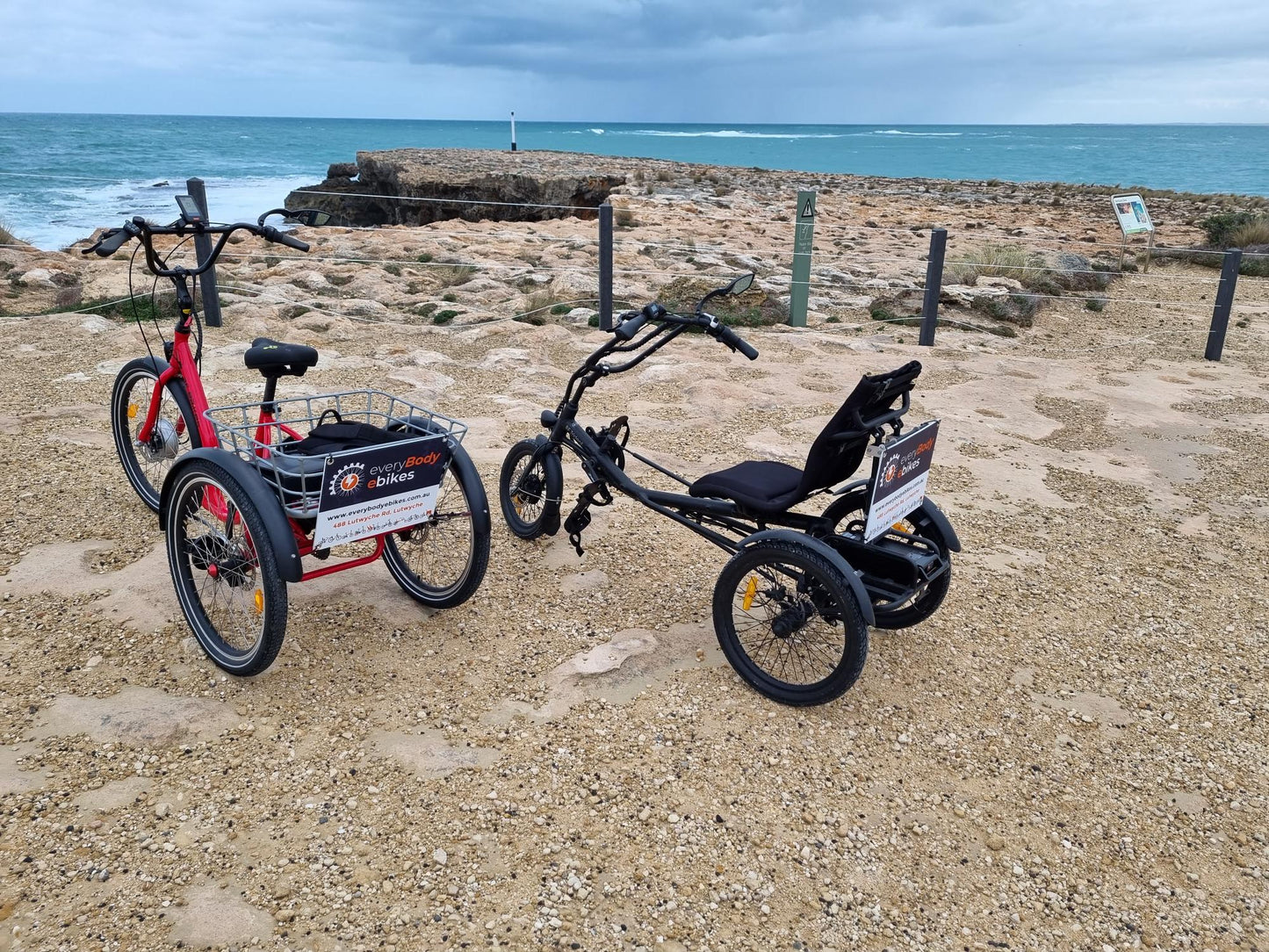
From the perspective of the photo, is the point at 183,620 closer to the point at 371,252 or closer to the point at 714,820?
the point at 714,820

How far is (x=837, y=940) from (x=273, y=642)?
1924 mm

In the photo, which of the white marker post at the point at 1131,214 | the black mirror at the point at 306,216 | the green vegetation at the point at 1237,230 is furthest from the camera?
the green vegetation at the point at 1237,230

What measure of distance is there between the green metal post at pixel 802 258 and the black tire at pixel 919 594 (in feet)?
19.9

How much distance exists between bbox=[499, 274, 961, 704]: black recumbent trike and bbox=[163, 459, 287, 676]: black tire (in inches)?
57.5

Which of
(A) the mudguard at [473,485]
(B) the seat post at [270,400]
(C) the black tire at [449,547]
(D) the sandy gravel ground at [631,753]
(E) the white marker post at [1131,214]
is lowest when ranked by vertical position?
(D) the sandy gravel ground at [631,753]

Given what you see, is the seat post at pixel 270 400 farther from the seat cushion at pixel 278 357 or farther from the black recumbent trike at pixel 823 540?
the black recumbent trike at pixel 823 540

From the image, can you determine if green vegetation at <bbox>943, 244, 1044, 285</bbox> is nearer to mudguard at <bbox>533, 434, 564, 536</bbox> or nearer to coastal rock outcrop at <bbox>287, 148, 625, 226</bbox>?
coastal rock outcrop at <bbox>287, 148, 625, 226</bbox>

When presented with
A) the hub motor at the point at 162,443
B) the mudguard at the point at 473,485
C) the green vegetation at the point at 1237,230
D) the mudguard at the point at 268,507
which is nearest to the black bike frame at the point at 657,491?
the mudguard at the point at 473,485

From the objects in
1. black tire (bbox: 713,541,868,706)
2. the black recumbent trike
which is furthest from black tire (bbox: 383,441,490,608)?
black tire (bbox: 713,541,868,706)

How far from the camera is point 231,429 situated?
9.87 feet

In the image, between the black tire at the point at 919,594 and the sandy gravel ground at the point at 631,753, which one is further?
the black tire at the point at 919,594

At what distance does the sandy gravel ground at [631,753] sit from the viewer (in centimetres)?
230

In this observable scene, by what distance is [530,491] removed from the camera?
14.0 feet

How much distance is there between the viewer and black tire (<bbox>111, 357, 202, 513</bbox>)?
4.13m
